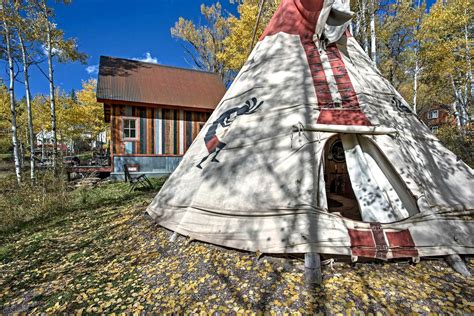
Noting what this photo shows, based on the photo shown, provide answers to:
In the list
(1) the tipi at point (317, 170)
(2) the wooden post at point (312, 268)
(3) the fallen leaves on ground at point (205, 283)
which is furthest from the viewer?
(1) the tipi at point (317, 170)

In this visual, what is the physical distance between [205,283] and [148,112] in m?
10.3

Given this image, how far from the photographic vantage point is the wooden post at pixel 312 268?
2498mm

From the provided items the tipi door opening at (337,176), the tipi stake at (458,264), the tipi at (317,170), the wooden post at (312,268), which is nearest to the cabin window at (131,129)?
the tipi at (317,170)

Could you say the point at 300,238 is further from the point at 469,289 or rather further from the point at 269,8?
the point at 269,8

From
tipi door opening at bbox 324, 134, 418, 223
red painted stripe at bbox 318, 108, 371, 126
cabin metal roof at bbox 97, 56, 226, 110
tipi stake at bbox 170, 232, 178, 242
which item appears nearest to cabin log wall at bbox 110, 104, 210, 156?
cabin metal roof at bbox 97, 56, 226, 110

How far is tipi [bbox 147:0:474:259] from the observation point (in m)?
2.82

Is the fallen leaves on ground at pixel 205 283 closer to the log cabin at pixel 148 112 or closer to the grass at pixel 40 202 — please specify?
the grass at pixel 40 202

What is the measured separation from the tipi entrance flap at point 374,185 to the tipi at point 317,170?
14 millimetres

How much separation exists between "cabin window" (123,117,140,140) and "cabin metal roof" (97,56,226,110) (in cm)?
94

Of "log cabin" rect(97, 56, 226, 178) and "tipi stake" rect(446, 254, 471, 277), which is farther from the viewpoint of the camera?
"log cabin" rect(97, 56, 226, 178)

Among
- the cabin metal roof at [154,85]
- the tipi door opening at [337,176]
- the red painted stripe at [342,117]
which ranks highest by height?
the cabin metal roof at [154,85]

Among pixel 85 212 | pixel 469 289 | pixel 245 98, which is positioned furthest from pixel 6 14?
pixel 469 289

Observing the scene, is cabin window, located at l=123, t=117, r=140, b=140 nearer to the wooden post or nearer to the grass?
the grass

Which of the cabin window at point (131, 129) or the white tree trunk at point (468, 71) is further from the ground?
the white tree trunk at point (468, 71)
